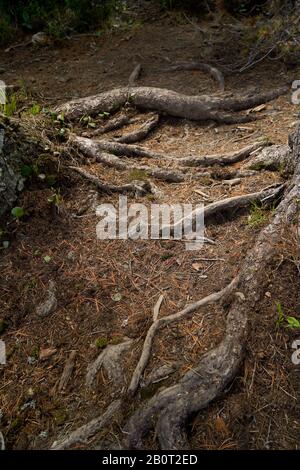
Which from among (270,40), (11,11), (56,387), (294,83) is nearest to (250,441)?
(56,387)

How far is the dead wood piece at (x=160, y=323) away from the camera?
270 cm

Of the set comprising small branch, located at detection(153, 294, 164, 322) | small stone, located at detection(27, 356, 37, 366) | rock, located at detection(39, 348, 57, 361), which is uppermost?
small branch, located at detection(153, 294, 164, 322)

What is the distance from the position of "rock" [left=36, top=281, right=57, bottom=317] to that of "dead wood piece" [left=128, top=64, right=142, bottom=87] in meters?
3.89

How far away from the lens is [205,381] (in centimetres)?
261

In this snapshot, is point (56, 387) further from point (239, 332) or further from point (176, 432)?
point (239, 332)

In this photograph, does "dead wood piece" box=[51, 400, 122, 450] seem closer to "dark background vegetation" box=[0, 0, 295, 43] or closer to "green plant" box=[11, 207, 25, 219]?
"green plant" box=[11, 207, 25, 219]

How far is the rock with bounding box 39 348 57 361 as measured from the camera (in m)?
3.04

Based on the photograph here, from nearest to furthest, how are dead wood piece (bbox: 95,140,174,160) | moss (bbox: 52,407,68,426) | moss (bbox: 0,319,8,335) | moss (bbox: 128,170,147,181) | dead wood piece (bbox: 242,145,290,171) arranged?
1. moss (bbox: 52,407,68,426)
2. moss (bbox: 0,319,8,335)
3. dead wood piece (bbox: 242,145,290,171)
4. moss (bbox: 128,170,147,181)
5. dead wood piece (bbox: 95,140,174,160)

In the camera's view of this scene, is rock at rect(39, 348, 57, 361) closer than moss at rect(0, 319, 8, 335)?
Yes

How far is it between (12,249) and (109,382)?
5.12ft

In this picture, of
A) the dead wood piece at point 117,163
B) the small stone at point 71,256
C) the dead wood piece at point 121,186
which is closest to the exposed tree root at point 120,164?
the dead wood piece at point 117,163

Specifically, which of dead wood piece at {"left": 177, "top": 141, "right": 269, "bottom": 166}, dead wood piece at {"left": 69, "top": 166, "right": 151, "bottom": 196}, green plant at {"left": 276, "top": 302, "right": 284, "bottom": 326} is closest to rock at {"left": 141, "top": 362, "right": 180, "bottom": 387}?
green plant at {"left": 276, "top": 302, "right": 284, "bottom": 326}

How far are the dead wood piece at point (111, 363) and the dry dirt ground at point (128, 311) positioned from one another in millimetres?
47
